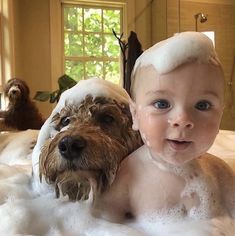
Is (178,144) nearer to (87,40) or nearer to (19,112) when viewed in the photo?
(19,112)

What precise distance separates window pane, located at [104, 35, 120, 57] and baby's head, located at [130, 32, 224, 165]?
8.70 feet

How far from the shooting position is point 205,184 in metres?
0.48

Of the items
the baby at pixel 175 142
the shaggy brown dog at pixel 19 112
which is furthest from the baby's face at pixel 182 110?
the shaggy brown dog at pixel 19 112

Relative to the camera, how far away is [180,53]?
0.44m

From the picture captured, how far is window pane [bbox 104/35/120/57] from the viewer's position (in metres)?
3.08

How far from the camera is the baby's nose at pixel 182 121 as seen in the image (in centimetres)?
42

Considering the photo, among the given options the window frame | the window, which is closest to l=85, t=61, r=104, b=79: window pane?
the window

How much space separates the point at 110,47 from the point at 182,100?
2713mm

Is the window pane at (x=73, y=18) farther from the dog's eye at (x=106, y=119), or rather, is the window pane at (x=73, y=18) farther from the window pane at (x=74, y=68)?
the dog's eye at (x=106, y=119)

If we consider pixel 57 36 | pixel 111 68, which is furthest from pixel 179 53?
pixel 57 36

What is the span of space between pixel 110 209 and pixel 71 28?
277 centimetres

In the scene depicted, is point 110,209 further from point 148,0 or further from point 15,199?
point 148,0

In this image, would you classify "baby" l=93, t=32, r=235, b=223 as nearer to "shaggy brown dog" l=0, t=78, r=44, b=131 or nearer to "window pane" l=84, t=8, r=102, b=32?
"shaggy brown dog" l=0, t=78, r=44, b=131

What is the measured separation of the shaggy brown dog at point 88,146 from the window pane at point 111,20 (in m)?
2.71
